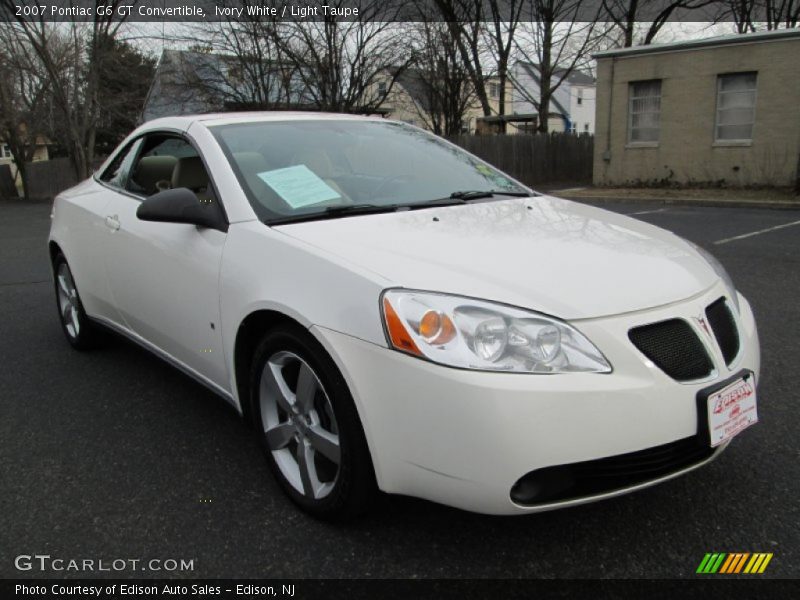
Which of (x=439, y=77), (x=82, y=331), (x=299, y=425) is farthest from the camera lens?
(x=439, y=77)

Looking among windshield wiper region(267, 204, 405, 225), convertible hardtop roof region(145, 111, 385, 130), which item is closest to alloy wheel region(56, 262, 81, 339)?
convertible hardtop roof region(145, 111, 385, 130)

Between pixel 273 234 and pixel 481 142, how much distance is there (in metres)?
22.3

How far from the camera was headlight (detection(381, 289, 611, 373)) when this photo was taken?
190cm

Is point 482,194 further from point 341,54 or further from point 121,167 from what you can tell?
point 341,54

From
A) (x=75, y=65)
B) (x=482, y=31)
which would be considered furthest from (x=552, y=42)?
(x=75, y=65)

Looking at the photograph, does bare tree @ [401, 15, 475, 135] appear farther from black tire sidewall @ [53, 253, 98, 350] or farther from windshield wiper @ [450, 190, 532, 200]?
windshield wiper @ [450, 190, 532, 200]

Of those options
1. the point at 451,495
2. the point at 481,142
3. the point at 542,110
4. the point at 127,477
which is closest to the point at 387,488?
the point at 451,495

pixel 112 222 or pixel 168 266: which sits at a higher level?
pixel 112 222

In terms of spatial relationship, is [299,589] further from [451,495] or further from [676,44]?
[676,44]

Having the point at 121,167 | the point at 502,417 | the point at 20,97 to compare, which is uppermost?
the point at 20,97

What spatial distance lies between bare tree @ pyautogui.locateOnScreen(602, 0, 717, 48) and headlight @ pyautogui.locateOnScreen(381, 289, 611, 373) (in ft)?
96.6

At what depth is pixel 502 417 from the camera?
71.9 inches

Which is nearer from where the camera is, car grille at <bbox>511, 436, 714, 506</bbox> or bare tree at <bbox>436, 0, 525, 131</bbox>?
car grille at <bbox>511, 436, 714, 506</bbox>

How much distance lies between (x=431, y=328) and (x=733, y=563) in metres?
1.23
